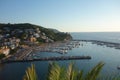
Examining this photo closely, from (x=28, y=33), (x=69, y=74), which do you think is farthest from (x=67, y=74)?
(x=28, y=33)

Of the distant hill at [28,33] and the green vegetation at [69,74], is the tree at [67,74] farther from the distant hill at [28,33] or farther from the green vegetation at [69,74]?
the distant hill at [28,33]

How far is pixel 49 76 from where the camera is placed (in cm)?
326

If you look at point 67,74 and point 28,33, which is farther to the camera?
point 28,33

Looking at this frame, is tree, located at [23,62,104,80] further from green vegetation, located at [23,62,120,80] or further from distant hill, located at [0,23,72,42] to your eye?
distant hill, located at [0,23,72,42]

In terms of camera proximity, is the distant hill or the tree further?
the distant hill

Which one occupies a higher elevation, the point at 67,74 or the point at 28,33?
the point at 67,74

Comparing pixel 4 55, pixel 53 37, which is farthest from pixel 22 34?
pixel 4 55

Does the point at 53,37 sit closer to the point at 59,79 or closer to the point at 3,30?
the point at 3,30

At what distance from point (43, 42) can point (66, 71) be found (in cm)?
9423

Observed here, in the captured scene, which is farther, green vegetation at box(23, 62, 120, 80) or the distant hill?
the distant hill

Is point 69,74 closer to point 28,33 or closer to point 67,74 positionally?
point 67,74

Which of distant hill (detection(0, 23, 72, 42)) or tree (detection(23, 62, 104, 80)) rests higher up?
tree (detection(23, 62, 104, 80))

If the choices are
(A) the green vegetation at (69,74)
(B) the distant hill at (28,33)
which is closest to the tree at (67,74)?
(A) the green vegetation at (69,74)

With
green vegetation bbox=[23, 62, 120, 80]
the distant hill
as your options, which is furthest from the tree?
the distant hill
